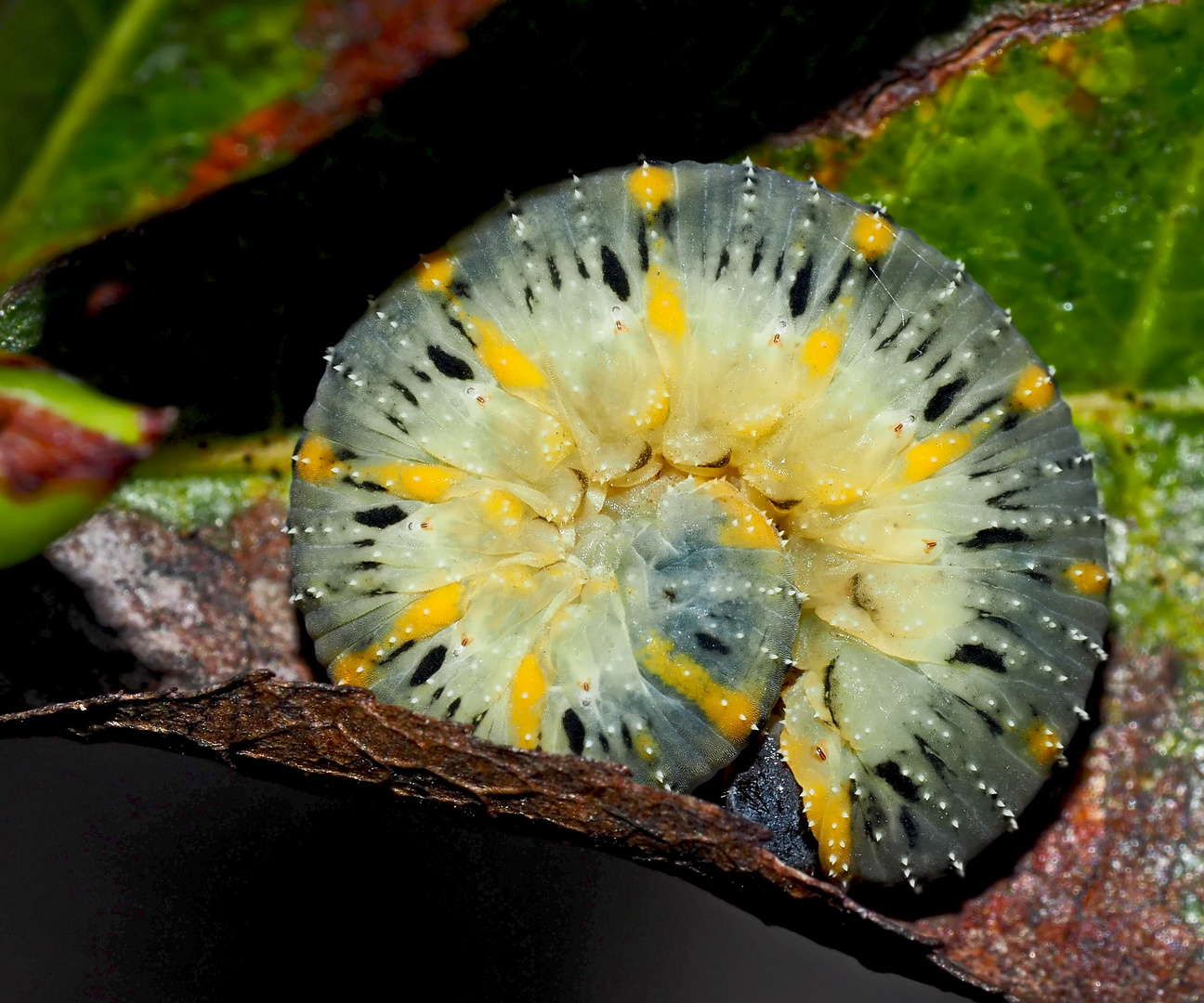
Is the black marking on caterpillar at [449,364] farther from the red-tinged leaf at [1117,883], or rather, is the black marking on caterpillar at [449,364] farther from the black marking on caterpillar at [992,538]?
the red-tinged leaf at [1117,883]

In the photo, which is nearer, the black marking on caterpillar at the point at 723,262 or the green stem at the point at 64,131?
the green stem at the point at 64,131

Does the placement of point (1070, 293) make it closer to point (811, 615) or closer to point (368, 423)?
point (811, 615)

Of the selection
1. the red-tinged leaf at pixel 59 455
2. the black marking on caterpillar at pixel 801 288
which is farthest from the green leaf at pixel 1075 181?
the red-tinged leaf at pixel 59 455

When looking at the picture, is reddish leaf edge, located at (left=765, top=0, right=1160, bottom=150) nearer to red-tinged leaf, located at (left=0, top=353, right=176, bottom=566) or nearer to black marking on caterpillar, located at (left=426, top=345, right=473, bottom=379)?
black marking on caterpillar, located at (left=426, top=345, right=473, bottom=379)

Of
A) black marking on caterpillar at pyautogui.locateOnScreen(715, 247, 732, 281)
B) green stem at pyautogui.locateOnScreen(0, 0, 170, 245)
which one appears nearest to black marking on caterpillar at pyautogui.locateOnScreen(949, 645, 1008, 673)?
black marking on caterpillar at pyautogui.locateOnScreen(715, 247, 732, 281)

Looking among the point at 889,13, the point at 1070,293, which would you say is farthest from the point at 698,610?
the point at 889,13
